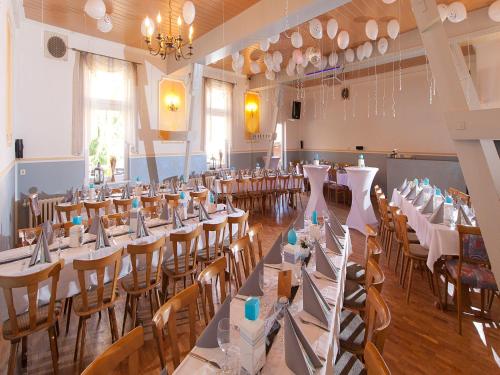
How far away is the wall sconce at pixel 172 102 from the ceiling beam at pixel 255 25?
156cm

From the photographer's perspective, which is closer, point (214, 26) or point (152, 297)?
point (152, 297)

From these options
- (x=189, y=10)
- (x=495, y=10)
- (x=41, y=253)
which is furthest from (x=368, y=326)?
(x=495, y=10)

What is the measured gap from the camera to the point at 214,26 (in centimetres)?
612

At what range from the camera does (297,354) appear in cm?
123

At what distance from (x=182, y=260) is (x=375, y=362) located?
8.40ft

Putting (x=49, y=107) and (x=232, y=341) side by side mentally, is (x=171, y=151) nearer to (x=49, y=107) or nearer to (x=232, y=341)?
(x=49, y=107)

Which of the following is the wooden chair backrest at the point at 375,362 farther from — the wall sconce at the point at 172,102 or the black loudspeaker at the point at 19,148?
the wall sconce at the point at 172,102

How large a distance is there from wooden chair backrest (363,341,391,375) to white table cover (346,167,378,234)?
4.98 meters

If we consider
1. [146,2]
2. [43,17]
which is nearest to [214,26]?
[146,2]

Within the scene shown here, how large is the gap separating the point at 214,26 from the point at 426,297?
6.02 metres

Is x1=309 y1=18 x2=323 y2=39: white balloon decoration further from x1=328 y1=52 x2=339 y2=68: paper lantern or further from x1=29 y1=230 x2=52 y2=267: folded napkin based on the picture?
x1=29 y1=230 x2=52 y2=267: folded napkin

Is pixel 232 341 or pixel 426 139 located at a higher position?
pixel 426 139

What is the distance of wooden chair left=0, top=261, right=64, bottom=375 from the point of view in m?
1.93

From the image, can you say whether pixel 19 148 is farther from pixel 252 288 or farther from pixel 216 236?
pixel 252 288
